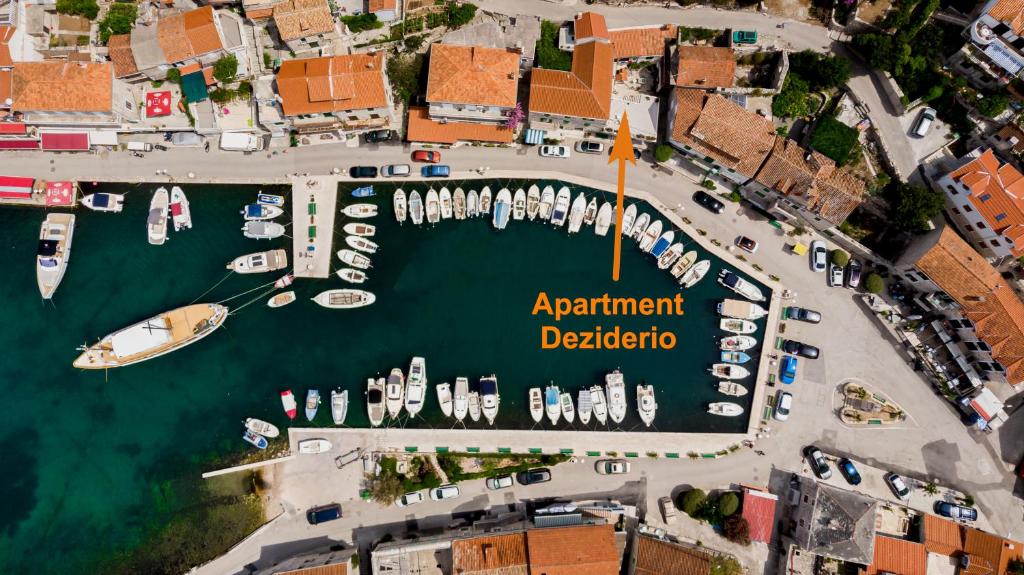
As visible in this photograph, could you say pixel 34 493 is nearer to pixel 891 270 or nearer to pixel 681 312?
pixel 681 312

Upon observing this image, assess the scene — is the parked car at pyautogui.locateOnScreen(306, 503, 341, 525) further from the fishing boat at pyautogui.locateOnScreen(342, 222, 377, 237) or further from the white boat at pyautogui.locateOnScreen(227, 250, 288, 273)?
the fishing boat at pyautogui.locateOnScreen(342, 222, 377, 237)

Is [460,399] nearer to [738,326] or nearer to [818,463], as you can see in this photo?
[738,326]

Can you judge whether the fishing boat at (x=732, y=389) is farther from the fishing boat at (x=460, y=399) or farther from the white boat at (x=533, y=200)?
the white boat at (x=533, y=200)

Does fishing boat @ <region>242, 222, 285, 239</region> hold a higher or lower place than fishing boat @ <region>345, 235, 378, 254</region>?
higher

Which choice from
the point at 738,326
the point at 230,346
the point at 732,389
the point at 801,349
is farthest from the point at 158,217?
the point at 801,349

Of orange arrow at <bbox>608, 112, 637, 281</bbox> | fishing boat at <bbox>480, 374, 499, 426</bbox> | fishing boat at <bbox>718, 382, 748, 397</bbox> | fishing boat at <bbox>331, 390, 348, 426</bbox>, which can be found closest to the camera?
fishing boat at <bbox>480, 374, 499, 426</bbox>

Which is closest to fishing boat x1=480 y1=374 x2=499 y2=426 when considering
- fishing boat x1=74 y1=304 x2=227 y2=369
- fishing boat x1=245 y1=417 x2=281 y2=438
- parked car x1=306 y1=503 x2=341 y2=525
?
parked car x1=306 y1=503 x2=341 y2=525

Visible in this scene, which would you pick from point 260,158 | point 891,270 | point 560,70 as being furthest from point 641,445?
point 260,158
